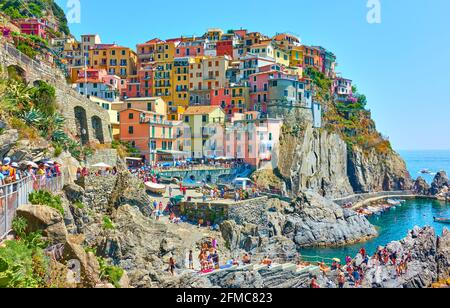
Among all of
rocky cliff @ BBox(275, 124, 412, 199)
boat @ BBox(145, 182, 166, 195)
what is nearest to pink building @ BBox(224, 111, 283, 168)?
rocky cliff @ BBox(275, 124, 412, 199)

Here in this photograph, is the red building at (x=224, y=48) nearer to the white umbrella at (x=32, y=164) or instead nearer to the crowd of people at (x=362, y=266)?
the crowd of people at (x=362, y=266)

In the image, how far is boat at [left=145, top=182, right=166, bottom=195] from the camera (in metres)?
28.7

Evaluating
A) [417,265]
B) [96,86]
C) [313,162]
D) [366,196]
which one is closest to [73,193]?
[417,265]

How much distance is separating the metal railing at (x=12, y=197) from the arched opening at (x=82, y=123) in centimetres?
1673

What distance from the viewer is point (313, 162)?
49969 mm

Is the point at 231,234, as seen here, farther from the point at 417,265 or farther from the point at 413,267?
the point at 417,265

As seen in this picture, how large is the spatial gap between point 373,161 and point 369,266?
42677 mm

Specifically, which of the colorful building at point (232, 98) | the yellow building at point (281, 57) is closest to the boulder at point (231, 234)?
the colorful building at point (232, 98)

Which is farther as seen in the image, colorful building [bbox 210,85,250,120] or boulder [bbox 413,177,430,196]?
boulder [bbox 413,177,430,196]

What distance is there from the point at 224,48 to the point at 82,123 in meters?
35.7

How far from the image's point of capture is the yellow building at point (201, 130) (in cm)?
4675

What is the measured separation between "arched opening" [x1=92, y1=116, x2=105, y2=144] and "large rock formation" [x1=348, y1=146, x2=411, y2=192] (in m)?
36.0

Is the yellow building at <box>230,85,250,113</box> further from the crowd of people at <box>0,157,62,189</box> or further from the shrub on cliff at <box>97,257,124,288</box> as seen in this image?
the shrub on cliff at <box>97,257,124,288</box>
